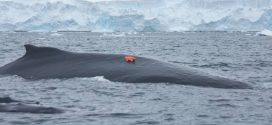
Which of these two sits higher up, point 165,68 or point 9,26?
point 9,26

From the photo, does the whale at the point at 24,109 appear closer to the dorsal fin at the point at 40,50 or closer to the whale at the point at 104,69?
the whale at the point at 104,69

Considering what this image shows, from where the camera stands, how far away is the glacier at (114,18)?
131500 millimetres

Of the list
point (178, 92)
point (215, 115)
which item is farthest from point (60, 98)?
point (215, 115)

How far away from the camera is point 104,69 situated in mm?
19578

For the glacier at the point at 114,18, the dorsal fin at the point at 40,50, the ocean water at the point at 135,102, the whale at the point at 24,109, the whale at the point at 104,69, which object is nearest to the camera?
the ocean water at the point at 135,102

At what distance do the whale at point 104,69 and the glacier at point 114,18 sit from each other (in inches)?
4131

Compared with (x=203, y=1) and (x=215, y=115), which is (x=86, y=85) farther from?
(x=203, y=1)

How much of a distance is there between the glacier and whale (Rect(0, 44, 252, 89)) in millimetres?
104940

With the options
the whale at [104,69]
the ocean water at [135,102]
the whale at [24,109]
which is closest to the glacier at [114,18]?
the whale at [104,69]

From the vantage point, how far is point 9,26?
136750 mm

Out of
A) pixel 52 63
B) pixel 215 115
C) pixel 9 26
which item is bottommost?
pixel 215 115

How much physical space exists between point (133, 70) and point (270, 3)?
436 feet

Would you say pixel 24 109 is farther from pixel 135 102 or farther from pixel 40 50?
pixel 40 50

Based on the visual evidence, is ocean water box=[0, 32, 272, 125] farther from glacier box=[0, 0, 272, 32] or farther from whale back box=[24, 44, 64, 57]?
glacier box=[0, 0, 272, 32]
